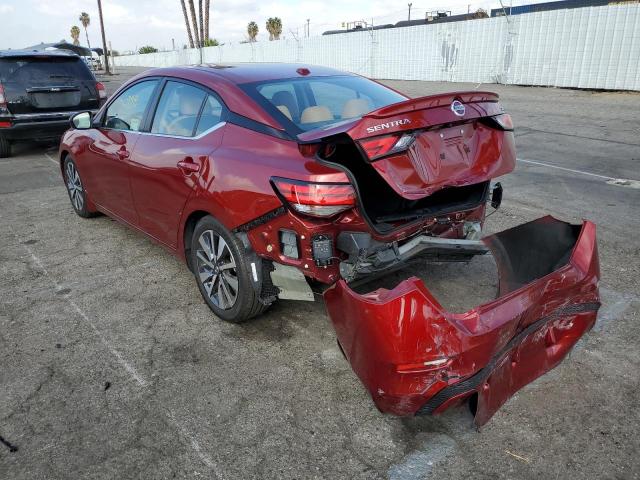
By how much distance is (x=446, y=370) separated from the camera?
7.67ft

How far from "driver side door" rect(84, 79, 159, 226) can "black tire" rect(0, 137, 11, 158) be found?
5.50m

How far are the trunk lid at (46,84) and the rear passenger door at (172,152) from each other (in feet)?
19.9

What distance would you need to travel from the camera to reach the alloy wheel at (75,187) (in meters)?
5.71

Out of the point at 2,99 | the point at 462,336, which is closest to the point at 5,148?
the point at 2,99

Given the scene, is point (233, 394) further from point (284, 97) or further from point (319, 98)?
point (319, 98)

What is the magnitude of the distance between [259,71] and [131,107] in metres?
1.35

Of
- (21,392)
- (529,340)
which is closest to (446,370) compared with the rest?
(529,340)

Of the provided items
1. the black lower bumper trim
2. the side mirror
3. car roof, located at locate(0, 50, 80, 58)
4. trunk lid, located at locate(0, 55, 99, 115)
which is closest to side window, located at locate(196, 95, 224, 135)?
the side mirror

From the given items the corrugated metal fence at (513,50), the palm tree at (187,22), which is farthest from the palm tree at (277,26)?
the corrugated metal fence at (513,50)

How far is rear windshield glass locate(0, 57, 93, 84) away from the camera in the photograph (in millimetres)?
8766

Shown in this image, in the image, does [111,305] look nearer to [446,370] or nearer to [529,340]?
[446,370]

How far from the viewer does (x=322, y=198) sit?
8.77ft

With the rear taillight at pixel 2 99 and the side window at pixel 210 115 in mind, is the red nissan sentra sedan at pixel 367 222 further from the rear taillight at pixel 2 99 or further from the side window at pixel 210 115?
the rear taillight at pixel 2 99

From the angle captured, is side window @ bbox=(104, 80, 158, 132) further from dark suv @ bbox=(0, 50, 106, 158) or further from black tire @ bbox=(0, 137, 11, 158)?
black tire @ bbox=(0, 137, 11, 158)
